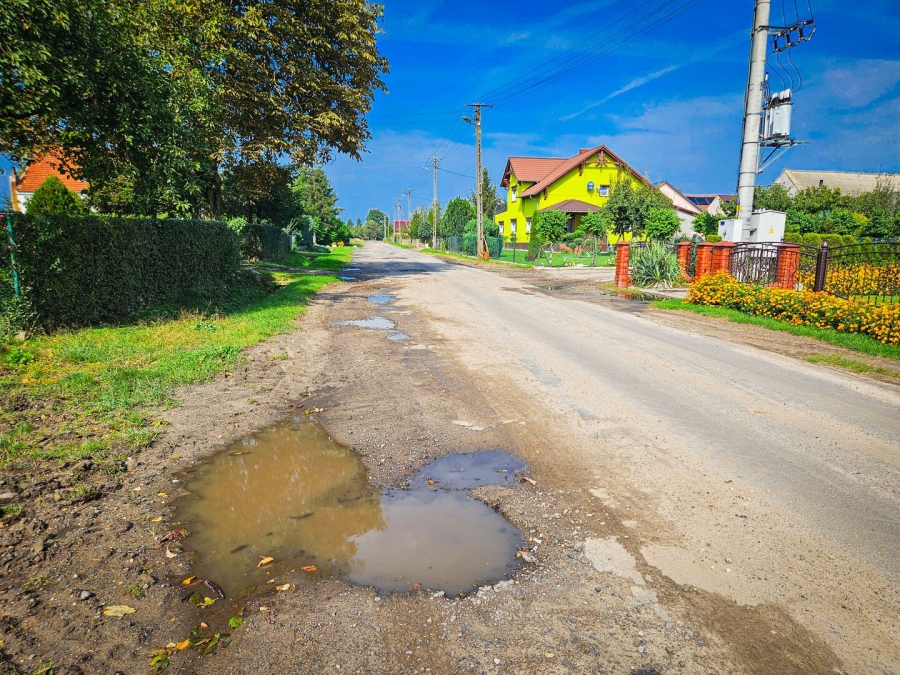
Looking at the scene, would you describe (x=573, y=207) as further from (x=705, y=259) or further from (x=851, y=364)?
(x=851, y=364)

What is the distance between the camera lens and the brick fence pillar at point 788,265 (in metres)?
13.9

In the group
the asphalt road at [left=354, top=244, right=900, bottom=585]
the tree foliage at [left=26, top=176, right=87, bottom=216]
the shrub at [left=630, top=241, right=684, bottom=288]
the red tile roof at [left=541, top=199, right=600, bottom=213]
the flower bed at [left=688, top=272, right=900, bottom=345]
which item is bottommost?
the asphalt road at [left=354, top=244, right=900, bottom=585]

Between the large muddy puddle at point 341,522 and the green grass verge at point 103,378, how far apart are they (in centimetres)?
127

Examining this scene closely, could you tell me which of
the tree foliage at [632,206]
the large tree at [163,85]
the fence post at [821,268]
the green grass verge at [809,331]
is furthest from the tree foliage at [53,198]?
the tree foliage at [632,206]

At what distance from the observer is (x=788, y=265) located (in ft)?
46.0

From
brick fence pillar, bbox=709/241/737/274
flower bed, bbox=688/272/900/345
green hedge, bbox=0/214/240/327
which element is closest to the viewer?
green hedge, bbox=0/214/240/327

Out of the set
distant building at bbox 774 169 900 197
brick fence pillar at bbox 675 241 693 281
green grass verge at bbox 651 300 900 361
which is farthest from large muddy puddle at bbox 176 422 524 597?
distant building at bbox 774 169 900 197

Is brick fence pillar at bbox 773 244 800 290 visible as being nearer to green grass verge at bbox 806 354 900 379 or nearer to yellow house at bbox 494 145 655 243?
green grass verge at bbox 806 354 900 379

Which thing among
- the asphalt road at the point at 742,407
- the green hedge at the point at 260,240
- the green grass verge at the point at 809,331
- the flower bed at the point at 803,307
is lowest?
the asphalt road at the point at 742,407

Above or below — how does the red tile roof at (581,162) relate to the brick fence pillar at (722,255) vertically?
above

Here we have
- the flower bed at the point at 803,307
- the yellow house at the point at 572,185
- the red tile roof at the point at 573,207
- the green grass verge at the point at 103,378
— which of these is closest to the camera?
the green grass verge at the point at 103,378

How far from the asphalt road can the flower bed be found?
4.12 ft

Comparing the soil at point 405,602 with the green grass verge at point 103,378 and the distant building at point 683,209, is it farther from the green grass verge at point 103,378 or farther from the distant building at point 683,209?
the distant building at point 683,209

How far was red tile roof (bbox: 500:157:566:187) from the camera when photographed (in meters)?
50.1
